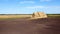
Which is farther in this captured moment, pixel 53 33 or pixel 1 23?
pixel 1 23

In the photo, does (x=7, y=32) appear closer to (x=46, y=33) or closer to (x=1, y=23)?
(x=46, y=33)

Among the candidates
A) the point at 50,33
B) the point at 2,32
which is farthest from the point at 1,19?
the point at 50,33

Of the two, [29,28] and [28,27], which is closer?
[29,28]

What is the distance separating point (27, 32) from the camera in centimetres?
441

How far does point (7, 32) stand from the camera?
14.5 ft

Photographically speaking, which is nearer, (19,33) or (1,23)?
(19,33)

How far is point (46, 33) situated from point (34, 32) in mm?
374

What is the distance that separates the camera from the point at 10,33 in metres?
4.29

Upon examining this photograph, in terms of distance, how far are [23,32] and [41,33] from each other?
56cm

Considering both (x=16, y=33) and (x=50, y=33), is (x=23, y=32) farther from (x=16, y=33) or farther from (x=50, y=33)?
(x=50, y=33)

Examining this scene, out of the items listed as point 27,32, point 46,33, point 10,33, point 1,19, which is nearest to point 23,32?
point 27,32

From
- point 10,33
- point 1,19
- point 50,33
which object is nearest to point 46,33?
point 50,33

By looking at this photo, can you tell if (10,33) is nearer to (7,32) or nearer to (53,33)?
(7,32)

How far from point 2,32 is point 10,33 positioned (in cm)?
31
